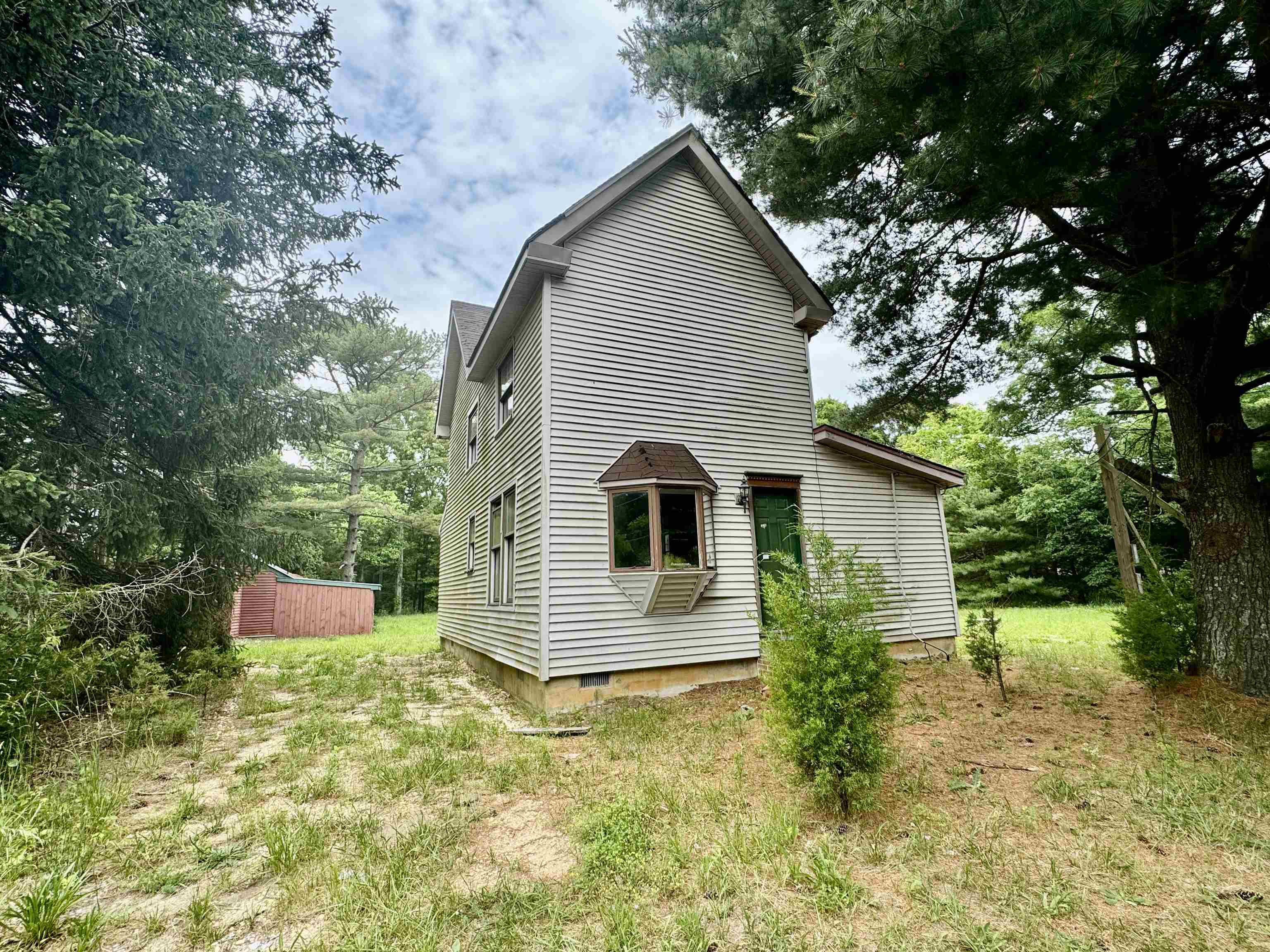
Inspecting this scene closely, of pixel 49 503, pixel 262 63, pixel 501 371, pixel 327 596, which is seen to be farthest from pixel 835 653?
pixel 327 596

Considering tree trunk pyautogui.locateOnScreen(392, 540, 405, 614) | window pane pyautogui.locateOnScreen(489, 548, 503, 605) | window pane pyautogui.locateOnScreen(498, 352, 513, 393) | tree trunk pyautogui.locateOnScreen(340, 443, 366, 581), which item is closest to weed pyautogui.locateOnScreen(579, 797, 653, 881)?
window pane pyautogui.locateOnScreen(489, 548, 503, 605)

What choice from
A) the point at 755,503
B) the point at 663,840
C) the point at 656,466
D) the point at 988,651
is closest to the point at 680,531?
the point at 656,466

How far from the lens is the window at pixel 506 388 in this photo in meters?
9.27

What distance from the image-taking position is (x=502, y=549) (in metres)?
8.88

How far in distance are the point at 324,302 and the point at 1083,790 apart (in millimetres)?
9853

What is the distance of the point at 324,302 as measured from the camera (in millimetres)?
8078

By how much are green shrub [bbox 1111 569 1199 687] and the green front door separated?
12.4ft

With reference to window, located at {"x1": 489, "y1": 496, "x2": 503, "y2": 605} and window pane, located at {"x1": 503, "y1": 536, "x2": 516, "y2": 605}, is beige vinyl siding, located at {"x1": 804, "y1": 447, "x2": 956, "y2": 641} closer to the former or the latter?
window pane, located at {"x1": 503, "y1": 536, "x2": 516, "y2": 605}

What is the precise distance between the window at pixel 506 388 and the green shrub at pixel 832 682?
6.50 metres

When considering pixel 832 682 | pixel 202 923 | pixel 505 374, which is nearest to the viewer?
pixel 202 923

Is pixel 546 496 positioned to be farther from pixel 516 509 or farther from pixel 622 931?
pixel 622 931

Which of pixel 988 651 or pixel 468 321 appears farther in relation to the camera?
pixel 468 321

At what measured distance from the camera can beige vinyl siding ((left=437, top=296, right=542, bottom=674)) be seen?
23.8 ft

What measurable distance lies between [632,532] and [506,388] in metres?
3.97
